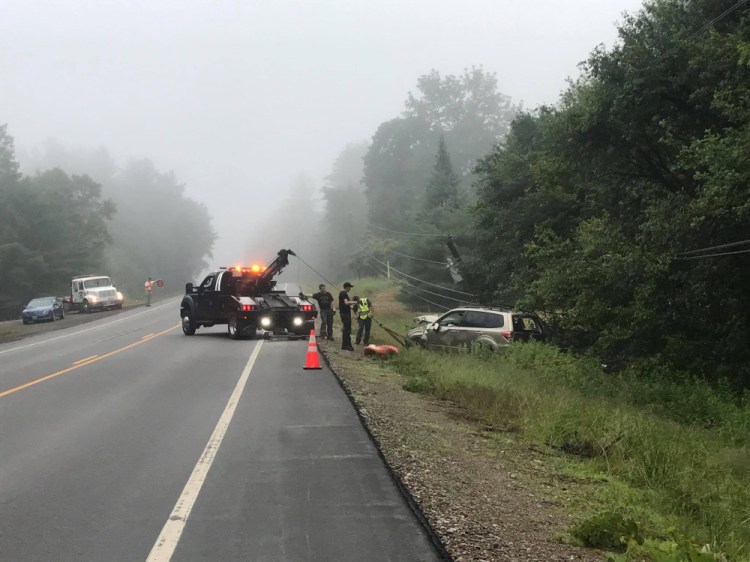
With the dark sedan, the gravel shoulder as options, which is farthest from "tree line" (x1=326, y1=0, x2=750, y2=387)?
the dark sedan

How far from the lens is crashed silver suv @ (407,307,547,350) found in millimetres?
17719

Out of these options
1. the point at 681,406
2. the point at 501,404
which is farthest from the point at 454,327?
the point at 501,404

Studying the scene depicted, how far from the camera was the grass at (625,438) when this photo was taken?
5.20m

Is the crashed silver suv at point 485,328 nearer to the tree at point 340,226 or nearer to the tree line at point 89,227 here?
the tree line at point 89,227

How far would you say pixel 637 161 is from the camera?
2139cm

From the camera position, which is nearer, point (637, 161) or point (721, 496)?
point (721, 496)

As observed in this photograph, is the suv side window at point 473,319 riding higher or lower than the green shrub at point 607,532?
higher

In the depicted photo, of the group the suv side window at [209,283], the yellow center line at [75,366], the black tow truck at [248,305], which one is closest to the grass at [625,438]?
the black tow truck at [248,305]

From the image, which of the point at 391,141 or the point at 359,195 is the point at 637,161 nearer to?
the point at 391,141

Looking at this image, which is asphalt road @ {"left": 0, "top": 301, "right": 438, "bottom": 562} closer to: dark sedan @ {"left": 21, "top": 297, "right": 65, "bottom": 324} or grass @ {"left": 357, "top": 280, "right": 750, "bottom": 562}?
grass @ {"left": 357, "top": 280, "right": 750, "bottom": 562}

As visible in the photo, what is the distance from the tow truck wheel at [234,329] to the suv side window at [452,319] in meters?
7.74

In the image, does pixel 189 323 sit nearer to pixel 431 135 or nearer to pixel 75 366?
pixel 75 366

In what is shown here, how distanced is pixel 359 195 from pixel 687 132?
9733 cm

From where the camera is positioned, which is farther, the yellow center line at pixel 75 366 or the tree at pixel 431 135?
the tree at pixel 431 135
